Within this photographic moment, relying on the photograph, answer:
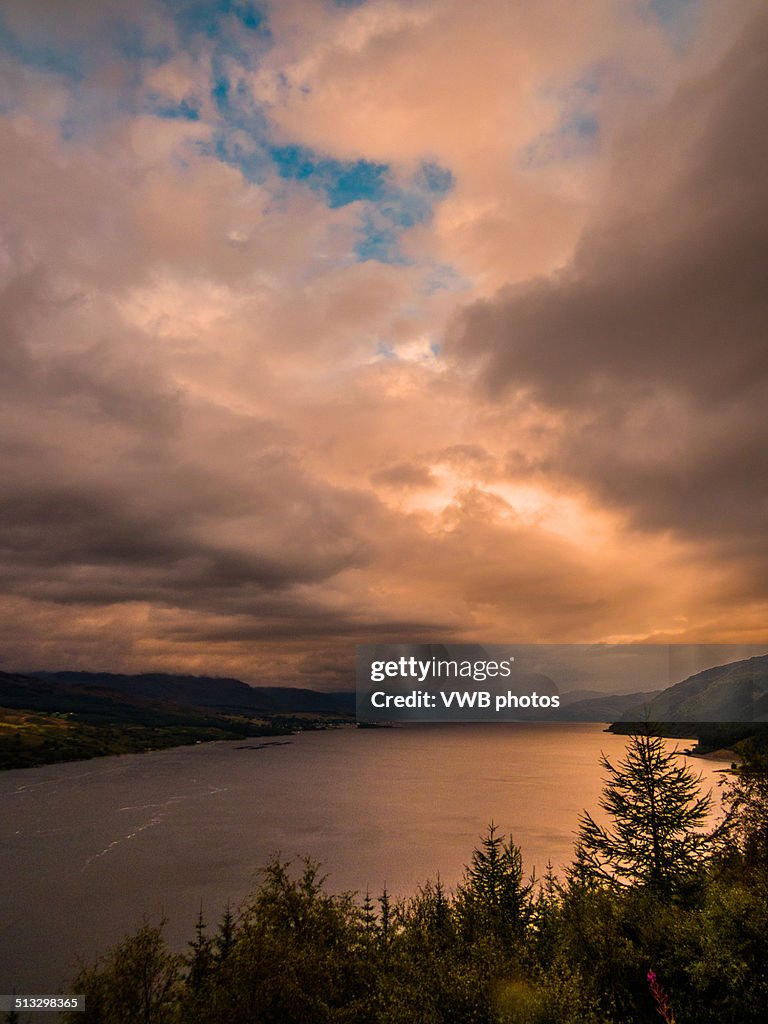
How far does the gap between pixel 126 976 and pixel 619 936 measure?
3069 cm

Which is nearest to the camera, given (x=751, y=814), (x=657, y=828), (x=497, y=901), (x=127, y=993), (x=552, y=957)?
(x=127, y=993)

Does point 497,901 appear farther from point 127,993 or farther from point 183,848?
point 183,848

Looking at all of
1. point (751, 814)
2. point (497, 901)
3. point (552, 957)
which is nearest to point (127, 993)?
point (552, 957)

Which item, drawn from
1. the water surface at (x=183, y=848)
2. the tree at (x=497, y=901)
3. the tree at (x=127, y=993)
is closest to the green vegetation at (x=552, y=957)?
the tree at (x=127, y=993)

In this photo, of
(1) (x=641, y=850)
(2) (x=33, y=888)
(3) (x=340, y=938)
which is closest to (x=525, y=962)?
(1) (x=641, y=850)

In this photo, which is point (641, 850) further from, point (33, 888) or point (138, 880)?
point (33, 888)

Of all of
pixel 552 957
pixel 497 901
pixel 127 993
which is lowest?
pixel 497 901

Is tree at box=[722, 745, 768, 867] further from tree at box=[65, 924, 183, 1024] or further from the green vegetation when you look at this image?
tree at box=[65, 924, 183, 1024]

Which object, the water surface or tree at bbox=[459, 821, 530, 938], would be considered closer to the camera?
tree at bbox=[459, 821, 530, 938]

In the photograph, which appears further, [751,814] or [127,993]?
[751,814]

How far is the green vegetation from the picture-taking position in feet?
101

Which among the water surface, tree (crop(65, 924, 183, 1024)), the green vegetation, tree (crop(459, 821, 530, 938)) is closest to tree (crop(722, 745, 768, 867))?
the green vegetation

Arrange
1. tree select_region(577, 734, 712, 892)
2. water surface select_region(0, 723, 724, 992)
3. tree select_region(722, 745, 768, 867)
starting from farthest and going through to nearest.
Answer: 1. water surface select_region(0, 723, 724, 992)
2. tree select_region(722, 745, 768, 867)
3. tree select_region(577, 734, 712, 892)

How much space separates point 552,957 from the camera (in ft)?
137
